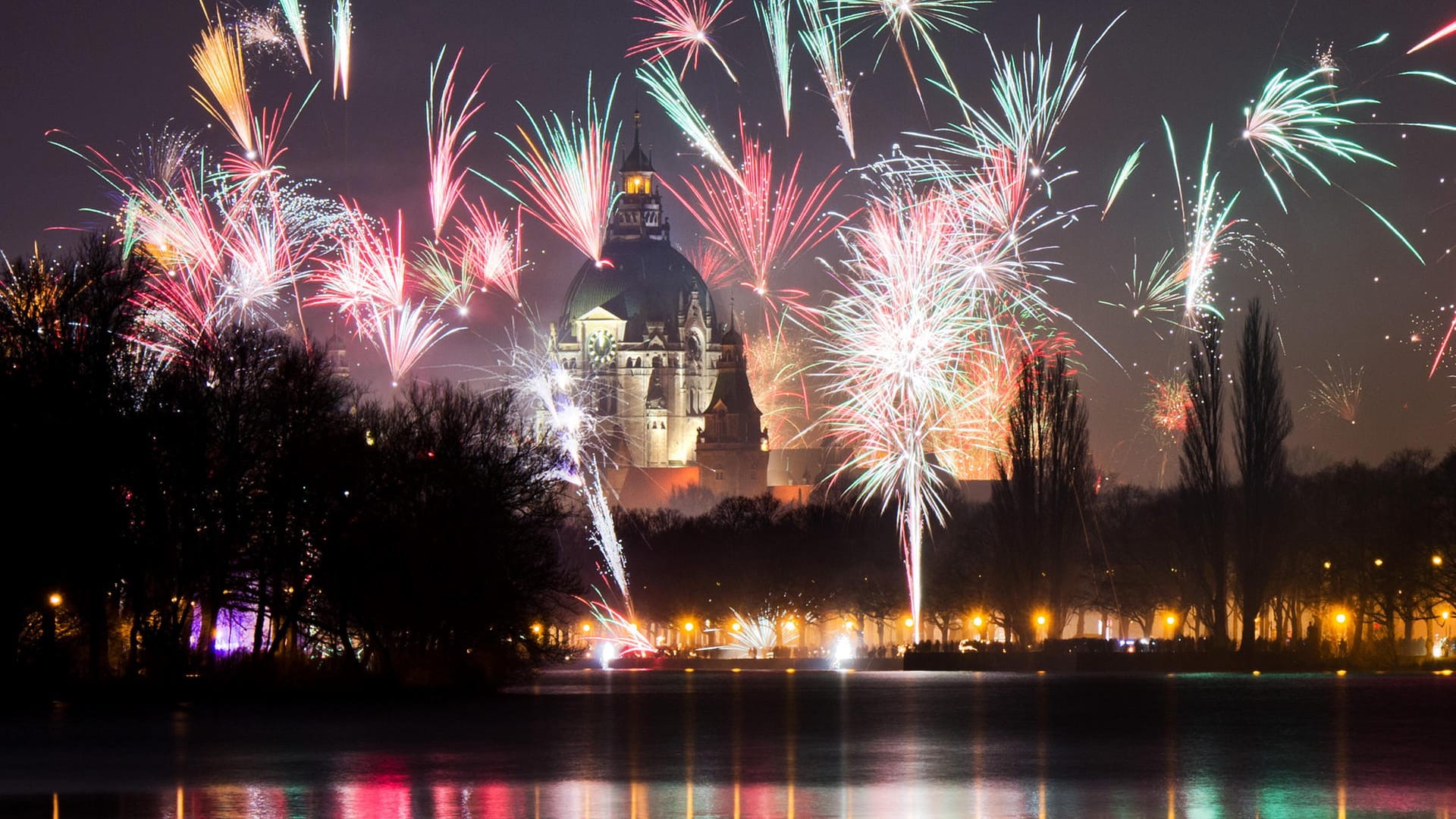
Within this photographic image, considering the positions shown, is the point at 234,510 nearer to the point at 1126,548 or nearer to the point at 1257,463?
the point at 1257,463

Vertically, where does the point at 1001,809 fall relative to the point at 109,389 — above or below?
below

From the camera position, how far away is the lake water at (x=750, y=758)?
23.4m

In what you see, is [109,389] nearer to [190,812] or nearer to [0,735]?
[0,735]

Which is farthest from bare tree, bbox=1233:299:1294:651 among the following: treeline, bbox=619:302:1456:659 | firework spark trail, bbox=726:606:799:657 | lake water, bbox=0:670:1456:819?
firework spark trail, bbox=726:606:799:657

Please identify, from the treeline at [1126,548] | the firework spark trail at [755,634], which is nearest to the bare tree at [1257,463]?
the treeline at [1126,548]

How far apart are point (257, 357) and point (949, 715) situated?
26.6m

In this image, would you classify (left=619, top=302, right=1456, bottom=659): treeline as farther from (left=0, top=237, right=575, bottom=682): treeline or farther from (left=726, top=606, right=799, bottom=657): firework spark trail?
(left=0, top=237, right=575, bottom=682): treeline

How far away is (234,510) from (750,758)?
98.2 ft

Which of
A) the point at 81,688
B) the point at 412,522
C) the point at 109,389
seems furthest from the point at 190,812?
the point at 412,522

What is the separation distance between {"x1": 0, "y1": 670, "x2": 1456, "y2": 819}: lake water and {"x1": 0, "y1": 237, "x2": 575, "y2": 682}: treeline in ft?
21.0

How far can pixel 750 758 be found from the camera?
31203mm

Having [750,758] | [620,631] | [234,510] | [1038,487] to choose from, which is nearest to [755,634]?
[620,631]

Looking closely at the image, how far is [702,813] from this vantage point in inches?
889


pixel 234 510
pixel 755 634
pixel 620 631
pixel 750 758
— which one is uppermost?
Result: pixel 234 510
